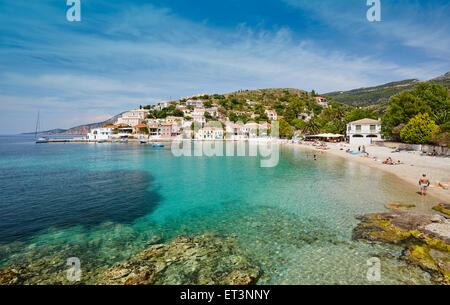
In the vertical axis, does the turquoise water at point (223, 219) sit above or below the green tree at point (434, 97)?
below

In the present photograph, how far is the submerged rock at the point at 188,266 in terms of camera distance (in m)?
6.39

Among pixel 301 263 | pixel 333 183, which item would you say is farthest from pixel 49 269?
pixel 333 183

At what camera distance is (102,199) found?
14.9 m

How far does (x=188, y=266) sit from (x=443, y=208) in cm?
1325

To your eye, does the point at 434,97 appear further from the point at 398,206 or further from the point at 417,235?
the point at 417,235

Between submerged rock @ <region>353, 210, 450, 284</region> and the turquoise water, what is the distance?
454 mm

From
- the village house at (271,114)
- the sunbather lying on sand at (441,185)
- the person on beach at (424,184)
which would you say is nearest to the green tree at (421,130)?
the sunbather lying on sand at (441,185)

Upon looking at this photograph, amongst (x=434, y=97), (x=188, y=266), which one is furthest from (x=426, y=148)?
(x=188, y=266)

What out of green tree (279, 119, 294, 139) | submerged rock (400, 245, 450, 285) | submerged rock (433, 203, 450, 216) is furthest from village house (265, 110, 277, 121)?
submerged rock (400, 245, 450, 285)

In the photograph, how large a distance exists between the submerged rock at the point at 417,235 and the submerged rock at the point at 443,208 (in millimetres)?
1003

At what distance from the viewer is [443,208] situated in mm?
11188

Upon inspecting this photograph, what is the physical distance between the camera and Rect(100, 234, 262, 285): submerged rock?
6.39m

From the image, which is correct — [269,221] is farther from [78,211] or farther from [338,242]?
[78,211]

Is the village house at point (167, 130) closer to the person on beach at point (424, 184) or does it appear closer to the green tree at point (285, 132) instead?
the green tree at point (285, 132)
